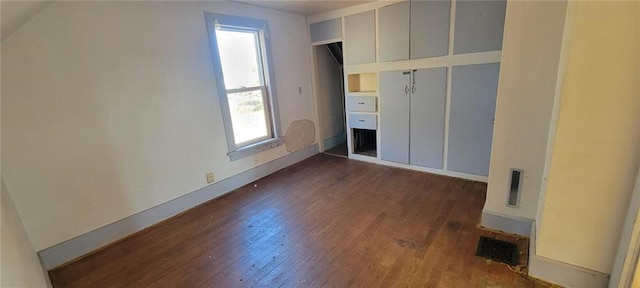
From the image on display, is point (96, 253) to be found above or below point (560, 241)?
below

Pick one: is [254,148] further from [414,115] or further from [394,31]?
[394,31]

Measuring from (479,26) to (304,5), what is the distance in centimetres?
197

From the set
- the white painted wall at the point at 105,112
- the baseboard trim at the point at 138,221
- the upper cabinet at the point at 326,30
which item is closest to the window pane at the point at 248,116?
the white painted wall at the point at 105,112

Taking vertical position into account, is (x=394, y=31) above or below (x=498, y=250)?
above

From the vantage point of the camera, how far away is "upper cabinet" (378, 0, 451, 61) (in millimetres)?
2865

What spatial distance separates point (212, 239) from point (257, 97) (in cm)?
185

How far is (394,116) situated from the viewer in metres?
3.51

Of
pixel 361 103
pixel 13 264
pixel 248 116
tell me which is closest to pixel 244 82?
pixel 248 116

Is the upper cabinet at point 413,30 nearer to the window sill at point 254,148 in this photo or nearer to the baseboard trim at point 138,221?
the window sill at point 254,148

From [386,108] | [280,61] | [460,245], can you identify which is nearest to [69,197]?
[280,61]

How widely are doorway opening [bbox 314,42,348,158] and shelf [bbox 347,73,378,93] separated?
59cm

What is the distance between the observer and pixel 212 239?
2281 mm

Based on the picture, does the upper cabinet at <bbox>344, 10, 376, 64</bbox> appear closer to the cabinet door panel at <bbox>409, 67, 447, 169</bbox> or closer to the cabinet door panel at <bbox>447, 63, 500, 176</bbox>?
the cabinet door panel at <bbox>409, 67, 447, 169</bbox>

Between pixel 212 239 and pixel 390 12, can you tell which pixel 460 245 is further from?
pixel 390 12
